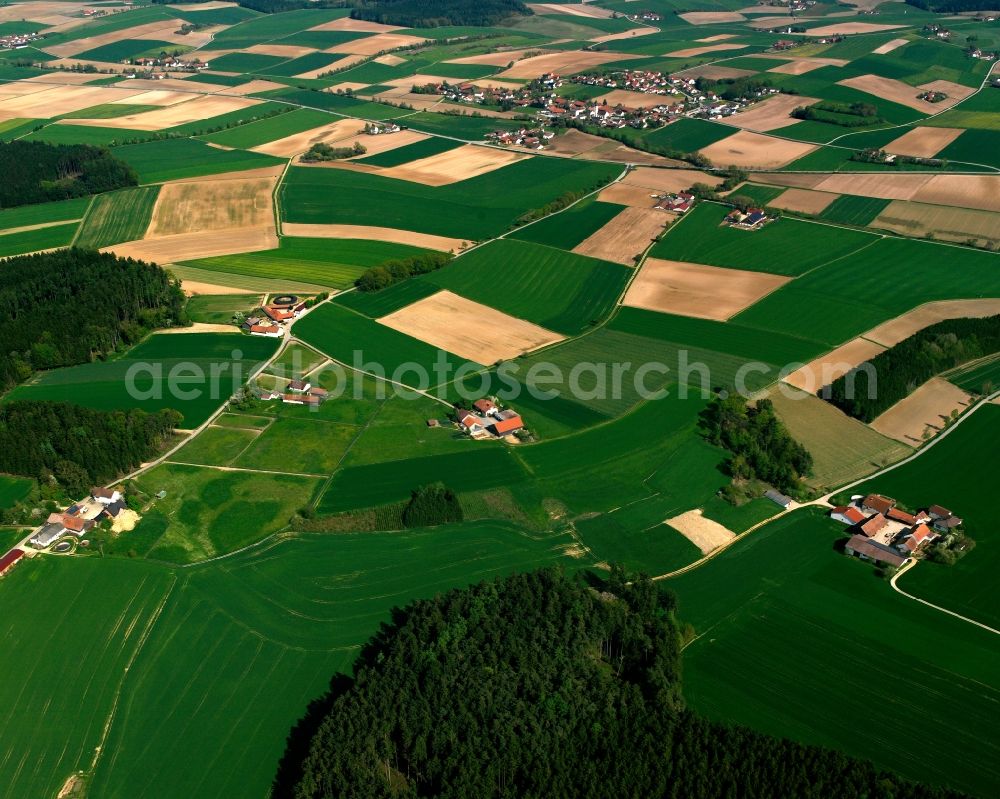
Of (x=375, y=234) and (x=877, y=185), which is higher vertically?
(x=877, y=185)

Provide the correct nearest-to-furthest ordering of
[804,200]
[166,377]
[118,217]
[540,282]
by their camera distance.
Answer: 1. [166,377]
2. [540,282]
3. [804,200]
4. [118,217]

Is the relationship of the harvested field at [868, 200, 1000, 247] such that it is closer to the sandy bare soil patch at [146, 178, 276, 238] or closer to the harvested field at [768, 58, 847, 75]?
the harvested field at [768, 58, 847, 75]

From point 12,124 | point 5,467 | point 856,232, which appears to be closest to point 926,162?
point 856,232

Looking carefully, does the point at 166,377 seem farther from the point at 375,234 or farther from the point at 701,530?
the point at 701,530

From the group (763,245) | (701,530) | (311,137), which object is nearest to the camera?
(701,530)

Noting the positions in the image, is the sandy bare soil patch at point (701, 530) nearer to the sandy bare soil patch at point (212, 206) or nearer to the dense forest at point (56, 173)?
the sandy bare soil patch at point (212, 206)

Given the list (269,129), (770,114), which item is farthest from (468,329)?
(770,114)

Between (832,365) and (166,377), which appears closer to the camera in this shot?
(832,365)
